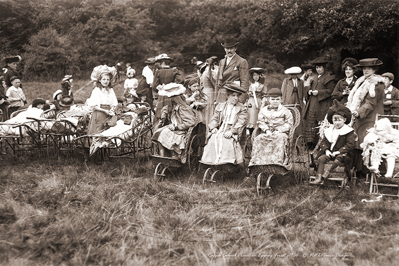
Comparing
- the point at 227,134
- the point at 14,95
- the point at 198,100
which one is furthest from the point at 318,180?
the point at 14,95

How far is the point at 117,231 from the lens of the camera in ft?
15.8

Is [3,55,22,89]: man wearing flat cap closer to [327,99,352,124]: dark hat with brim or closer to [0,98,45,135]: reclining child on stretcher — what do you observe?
[0,98,45,135]: reclining child on stretcher

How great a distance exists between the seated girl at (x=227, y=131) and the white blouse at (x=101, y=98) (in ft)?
7.67

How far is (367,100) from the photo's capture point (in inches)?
266

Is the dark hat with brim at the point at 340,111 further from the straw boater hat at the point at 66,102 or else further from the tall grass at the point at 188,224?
the straw boater hat at the point at 66,102

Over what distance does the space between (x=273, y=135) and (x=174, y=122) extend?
1681 millimetres

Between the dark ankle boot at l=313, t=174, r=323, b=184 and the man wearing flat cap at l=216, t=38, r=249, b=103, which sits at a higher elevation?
the man wearing flat cap at l=216, t=38, r=249, b=103

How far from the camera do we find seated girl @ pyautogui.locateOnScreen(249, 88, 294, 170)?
20.7 ft

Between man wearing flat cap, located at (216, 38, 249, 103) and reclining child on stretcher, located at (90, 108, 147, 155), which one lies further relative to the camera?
man wearing flat cap, located at (216, 38, 249, 103)

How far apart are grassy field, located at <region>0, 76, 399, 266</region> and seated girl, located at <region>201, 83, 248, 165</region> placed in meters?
0.41

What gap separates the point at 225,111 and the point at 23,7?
13.1 meters

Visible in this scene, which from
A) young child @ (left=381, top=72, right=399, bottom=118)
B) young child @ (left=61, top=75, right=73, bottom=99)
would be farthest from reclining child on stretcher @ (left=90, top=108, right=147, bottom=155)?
young child @ (left=381, top=72, right=399, bottom=118)

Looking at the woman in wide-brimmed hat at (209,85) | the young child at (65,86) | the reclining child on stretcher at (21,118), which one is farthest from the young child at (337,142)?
the young child at (65,86)

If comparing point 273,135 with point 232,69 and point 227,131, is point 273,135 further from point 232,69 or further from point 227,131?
point 232,69
